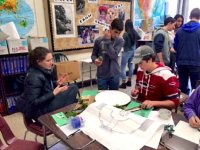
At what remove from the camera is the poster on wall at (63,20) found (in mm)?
3356

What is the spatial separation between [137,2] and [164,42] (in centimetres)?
212

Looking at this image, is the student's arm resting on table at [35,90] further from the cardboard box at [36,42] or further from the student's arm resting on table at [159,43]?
the student's arm resting on table at [159,43]

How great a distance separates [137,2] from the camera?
464 centimetres

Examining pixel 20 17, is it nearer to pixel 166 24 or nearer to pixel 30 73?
pixel 30 73

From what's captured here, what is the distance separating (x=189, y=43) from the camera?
262 centimetres

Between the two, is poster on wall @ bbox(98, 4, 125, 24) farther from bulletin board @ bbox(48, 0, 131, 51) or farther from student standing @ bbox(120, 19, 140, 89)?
student standing @ bbox(120, 19, 140, 89)

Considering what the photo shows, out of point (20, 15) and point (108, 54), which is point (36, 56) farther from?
point (20, 15)

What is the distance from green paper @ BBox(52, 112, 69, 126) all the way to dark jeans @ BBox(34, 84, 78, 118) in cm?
34

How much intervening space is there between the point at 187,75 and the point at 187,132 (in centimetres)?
189

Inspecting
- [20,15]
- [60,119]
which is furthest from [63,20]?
[60,119]

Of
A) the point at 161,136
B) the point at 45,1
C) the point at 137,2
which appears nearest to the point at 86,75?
the point at 45,1

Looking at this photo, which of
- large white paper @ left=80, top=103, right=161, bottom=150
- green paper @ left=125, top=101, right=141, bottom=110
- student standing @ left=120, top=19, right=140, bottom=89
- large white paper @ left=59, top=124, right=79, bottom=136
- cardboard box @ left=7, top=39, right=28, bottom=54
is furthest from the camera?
student standing @ left=120, top=19, right=140, bottom=89

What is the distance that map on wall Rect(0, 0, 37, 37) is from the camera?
9.29 feet

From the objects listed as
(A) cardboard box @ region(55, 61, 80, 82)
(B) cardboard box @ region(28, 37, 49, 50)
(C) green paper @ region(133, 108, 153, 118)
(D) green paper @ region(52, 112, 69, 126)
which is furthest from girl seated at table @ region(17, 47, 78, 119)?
(A) cardboard box @ region(55, 61, 80, 82)
